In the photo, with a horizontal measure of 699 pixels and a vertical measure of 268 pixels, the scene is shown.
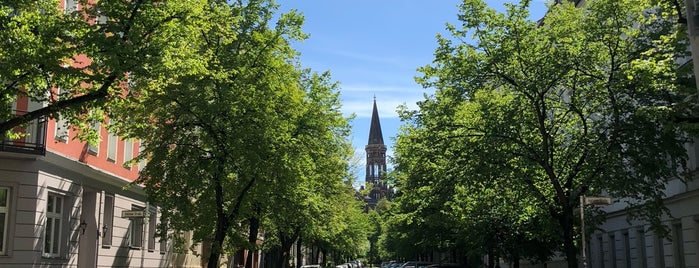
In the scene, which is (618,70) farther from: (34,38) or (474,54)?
(34,38)

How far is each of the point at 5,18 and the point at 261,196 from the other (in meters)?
10.4

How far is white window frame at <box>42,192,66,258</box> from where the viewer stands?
20266 millimetres

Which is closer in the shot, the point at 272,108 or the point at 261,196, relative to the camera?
the point at 272,108

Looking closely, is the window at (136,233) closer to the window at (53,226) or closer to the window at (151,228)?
the window at (151,228)

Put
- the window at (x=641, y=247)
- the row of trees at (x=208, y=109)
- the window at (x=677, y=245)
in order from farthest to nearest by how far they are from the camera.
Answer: the window at (x=641, y=247), the window at (x=677, y=245), the row of trees at (x=208, y=109)

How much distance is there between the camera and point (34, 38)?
1216cm

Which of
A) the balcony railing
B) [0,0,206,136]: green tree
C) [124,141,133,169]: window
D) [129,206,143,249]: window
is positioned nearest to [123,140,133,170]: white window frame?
[124,141,133,169]: window

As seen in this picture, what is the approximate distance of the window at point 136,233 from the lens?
2773cm

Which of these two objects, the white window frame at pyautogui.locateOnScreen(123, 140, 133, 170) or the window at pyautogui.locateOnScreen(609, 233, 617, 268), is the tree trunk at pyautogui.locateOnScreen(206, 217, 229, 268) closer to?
the white window frame at pyautogui.locateOnScreen(123, 140, 133, 170)

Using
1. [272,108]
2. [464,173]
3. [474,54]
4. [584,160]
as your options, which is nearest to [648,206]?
[584,160]

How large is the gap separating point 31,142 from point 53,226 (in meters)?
3.25

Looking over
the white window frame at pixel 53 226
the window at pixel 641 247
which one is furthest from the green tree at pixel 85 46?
the window at pixel 641 247

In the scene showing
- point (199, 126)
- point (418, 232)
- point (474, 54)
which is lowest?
point (418, 232)

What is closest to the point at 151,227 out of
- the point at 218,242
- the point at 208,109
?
the point at 218,242
